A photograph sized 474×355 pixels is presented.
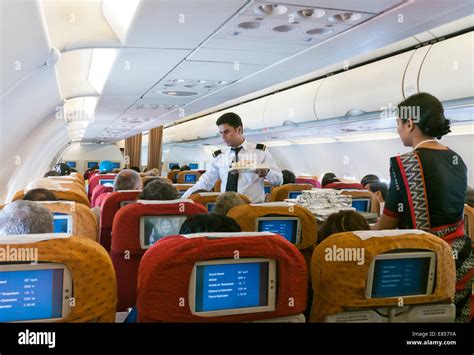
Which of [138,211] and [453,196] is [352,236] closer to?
[453,196]

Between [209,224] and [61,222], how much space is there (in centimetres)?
→ 126

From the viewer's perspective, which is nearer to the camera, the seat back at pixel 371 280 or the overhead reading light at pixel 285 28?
the seat back at pixel 371 280

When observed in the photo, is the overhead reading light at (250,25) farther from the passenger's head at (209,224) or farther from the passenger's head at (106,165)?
the passenger's head at (106,165)

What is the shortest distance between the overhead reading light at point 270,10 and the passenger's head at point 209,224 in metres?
1.57

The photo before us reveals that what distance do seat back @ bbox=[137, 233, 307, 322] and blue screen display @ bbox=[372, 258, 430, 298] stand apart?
35 centimetres

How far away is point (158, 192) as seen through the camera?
389 cm

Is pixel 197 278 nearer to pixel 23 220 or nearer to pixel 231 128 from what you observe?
pixel 23 220

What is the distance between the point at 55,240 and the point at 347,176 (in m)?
11.0

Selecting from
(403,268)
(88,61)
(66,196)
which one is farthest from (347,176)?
(403,268)

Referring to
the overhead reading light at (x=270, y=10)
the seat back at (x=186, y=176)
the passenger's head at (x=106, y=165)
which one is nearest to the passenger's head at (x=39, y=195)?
the overhead reading light at (x=270, y=10)

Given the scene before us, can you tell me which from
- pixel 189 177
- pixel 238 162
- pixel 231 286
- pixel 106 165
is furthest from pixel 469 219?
pixel 106 165

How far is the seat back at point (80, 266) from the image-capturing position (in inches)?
64.3

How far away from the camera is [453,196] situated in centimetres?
255
